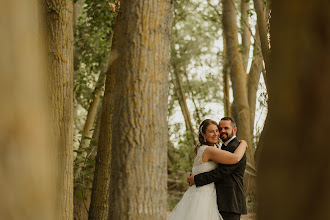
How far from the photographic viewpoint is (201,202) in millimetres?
7203

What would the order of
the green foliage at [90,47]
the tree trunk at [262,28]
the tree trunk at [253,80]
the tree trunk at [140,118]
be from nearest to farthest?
the tree trunk at [140,118] → the green foliage at [90,47] → the tree trunk at [262,28] → the tree trunk at [253,80]

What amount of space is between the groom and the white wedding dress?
3.1 inches

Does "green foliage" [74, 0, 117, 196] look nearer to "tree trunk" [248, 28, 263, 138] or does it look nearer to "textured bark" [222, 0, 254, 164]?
"textured bark" [222, 0, 254, 164]

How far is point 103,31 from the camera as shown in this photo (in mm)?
12086

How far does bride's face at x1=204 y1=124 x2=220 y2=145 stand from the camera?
7.01 meters

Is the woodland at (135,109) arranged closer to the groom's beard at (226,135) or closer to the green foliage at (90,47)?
the green foliage at (90,47)

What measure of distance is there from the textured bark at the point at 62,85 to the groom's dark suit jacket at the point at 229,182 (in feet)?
4.85
